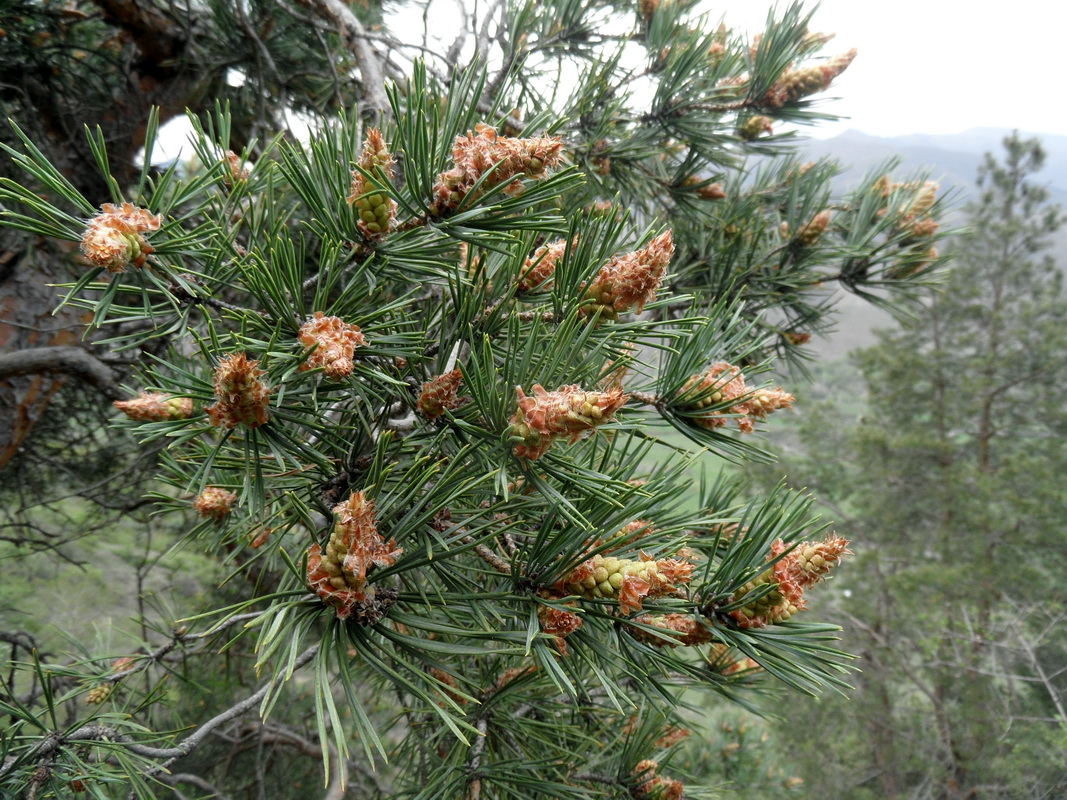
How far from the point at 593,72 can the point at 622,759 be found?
1064 millimetres

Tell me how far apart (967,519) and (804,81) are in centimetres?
549

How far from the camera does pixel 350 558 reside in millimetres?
392

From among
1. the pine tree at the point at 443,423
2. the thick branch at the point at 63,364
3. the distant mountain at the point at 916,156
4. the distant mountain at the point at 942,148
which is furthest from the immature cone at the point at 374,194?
the distant mountain at the point at 942,148

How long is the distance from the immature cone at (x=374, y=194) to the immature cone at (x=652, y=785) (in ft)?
2.55

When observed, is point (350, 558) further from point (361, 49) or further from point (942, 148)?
point (942, 148)

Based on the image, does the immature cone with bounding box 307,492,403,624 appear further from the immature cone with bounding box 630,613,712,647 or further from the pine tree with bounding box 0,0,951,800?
the immature cone with bounding box 630,613,712,647

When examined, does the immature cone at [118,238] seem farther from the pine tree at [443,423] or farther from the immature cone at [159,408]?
the immature cone at [159,408]

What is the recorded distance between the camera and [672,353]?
57 centimetres

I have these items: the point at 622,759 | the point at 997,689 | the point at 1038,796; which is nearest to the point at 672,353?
the point at 622,759

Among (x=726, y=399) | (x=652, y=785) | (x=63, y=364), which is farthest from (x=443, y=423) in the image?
(x=63, y=364)

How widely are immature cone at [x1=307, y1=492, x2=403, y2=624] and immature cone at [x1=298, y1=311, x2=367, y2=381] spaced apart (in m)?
0.09

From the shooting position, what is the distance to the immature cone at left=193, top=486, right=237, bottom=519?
670 millimetres

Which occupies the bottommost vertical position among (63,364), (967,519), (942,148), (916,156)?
(967,519)

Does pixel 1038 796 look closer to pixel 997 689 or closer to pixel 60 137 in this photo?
pixel 997 689
